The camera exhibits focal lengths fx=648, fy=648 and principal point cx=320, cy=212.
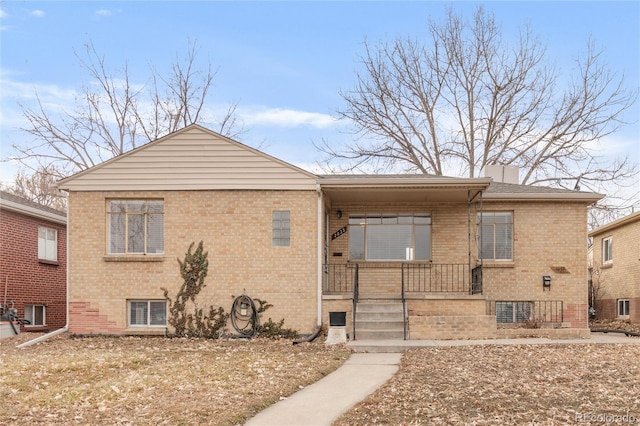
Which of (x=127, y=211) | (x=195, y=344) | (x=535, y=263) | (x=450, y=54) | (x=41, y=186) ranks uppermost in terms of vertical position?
(x=450, y=54)

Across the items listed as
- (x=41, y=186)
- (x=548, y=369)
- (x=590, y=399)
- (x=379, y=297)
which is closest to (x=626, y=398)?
(x=590, y=399)

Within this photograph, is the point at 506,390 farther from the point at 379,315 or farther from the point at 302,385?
the point at 379,315

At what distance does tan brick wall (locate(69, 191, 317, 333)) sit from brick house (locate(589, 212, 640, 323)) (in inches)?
440

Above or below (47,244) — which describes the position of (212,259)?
below

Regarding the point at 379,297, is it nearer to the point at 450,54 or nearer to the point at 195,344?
the point at 195,344

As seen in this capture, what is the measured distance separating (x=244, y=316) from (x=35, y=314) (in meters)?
8.06

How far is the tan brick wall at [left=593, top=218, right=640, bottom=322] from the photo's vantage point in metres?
20.0

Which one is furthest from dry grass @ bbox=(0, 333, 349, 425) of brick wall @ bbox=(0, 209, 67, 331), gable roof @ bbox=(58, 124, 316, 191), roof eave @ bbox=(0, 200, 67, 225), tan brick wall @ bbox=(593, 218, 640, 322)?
tan brick wall @ bbox=(593, 218, 640, 322)

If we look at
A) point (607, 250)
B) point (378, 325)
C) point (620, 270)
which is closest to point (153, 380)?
point (378, 325)

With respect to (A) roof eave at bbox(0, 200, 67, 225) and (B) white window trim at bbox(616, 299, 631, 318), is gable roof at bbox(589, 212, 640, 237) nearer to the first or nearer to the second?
(B) white window trim at bbox(616, 299, 631, 318)

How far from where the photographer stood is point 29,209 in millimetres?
18109

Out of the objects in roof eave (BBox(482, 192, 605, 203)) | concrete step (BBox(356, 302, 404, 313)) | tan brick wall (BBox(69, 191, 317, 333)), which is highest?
roof eave (BBox(482, 192, 605, 203))

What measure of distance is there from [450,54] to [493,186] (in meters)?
11.7

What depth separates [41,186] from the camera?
110 ft
